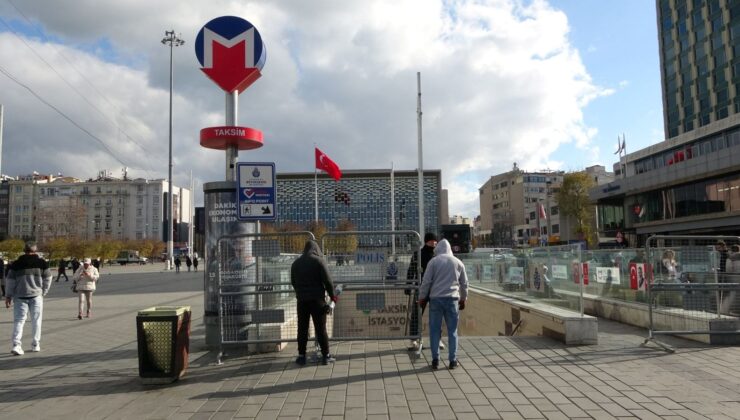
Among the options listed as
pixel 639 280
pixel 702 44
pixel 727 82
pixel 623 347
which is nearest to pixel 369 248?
pixel 623 347

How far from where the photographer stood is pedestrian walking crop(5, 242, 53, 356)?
8945 mm

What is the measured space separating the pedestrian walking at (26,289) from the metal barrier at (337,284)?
11.7 feet

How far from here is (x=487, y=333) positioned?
50.0ft

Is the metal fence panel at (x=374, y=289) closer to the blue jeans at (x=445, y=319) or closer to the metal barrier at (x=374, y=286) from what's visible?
the metal barrier at (x=374, y=286)

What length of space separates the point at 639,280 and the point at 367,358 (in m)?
6.95

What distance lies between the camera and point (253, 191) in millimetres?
8391

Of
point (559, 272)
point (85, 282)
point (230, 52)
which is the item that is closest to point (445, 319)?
point (559, 272)

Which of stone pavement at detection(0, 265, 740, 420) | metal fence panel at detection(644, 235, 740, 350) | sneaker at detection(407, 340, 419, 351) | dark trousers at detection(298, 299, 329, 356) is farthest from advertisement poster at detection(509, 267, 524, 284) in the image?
dark trousers at detection(298, 299, 329, 356)

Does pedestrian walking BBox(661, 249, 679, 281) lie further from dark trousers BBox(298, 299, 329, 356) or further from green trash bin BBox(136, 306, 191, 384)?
green trash bin BBox(136, 306, 191, 384)

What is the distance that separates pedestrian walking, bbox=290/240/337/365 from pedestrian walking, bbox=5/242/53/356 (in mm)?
4789

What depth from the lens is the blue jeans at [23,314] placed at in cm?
891

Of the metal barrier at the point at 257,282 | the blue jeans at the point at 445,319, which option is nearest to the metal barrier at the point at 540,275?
the blue jeans at the point at 445,319

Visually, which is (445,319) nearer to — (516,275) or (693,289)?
(693,289)

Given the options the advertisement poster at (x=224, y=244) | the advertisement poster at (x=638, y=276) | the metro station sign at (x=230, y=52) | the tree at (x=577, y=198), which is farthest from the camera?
the tree at (x=577, y=198)
